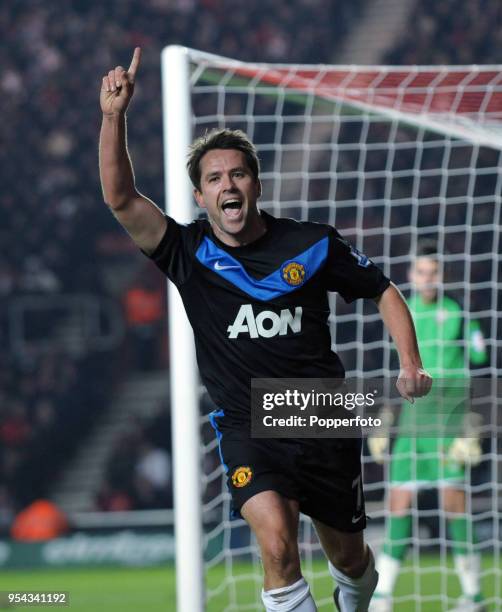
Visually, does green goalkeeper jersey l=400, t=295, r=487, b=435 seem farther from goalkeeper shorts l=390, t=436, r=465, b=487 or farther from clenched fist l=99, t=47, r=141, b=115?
clenched fist l=99, t=47, r=141, b=115

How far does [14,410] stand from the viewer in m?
12.7

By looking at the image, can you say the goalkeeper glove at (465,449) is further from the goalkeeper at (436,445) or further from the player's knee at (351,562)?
the player's knee at (351,562)

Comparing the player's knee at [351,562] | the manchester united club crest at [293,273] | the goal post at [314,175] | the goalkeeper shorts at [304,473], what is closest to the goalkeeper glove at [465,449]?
the goal post at [314,175]

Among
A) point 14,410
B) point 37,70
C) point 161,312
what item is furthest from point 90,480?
point 37,70

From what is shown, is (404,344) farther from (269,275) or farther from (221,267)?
(221,267)

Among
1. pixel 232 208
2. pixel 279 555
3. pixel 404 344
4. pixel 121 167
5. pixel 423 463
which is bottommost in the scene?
pixel 423 463

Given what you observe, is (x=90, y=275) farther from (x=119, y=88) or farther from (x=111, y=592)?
(x=119, y=88)

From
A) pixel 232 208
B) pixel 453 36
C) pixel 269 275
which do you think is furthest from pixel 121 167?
pixel 453 36

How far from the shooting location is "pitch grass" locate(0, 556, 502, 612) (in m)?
7.15

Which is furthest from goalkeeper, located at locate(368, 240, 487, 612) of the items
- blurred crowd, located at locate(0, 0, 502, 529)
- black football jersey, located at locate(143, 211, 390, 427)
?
blurred crowd, located at locate(0, 0, 502, 529)

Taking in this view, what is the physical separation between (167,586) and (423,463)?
2.87 meters

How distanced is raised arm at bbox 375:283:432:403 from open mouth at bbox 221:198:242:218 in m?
0.65

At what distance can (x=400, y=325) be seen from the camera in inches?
161

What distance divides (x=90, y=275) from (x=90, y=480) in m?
2.41
